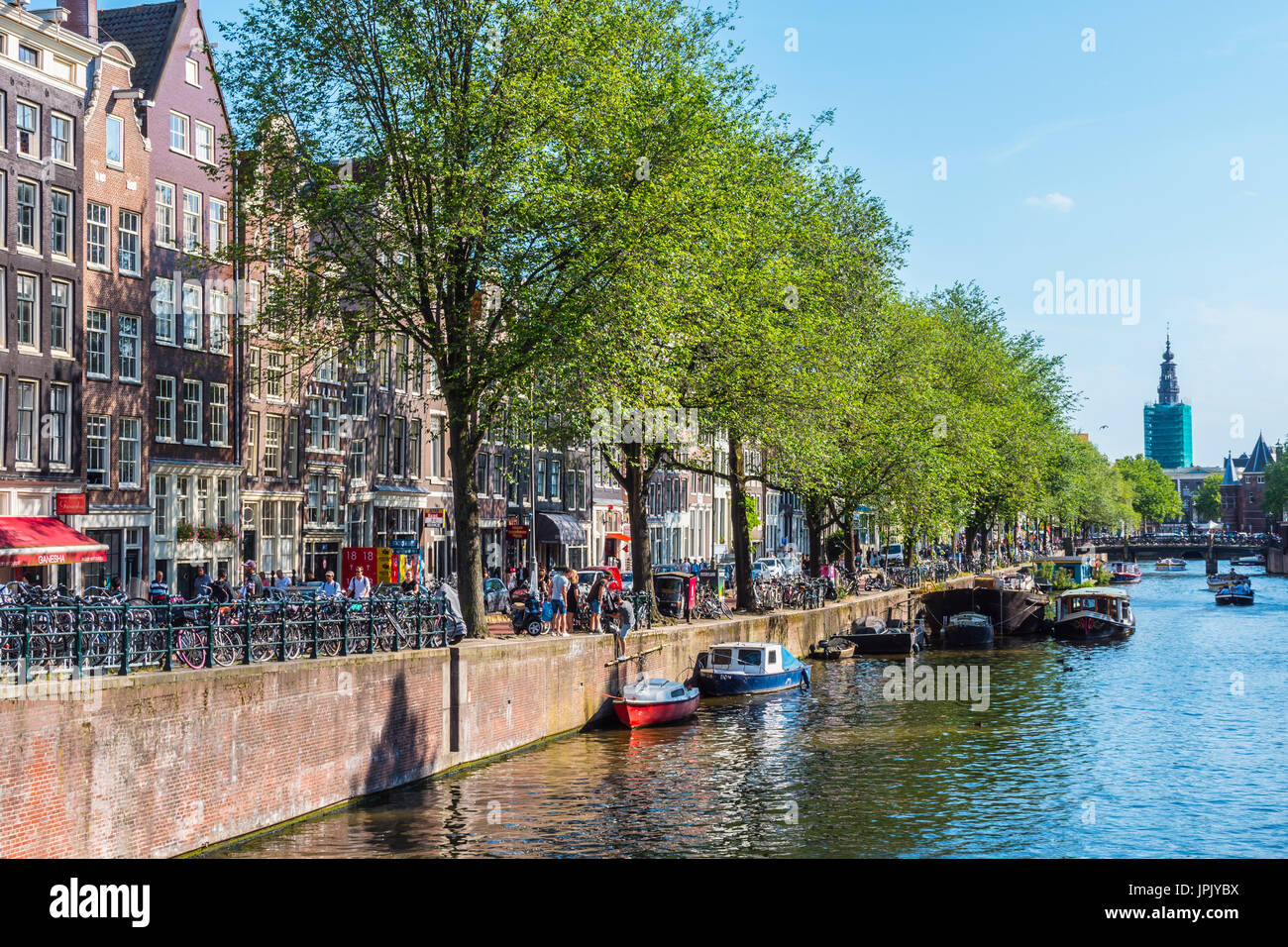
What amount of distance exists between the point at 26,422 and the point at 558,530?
106ft

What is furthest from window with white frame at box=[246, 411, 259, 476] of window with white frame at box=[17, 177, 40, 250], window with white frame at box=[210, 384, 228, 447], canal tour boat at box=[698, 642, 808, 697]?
canal tour boat at box=[698, 642, 808, 697]

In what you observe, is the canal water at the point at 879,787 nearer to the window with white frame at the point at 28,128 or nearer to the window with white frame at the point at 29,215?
the window with white frame at the point at 29,215

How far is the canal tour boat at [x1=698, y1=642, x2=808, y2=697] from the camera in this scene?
4309 centimetres

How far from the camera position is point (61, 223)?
1641 inches

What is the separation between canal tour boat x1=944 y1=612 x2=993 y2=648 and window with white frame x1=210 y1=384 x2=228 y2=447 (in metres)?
34.1

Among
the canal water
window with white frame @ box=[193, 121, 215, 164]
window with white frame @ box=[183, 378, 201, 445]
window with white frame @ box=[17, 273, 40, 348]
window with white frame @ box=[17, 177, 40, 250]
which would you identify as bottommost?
the canal water

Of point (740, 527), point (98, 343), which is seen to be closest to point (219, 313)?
point (98, 343)

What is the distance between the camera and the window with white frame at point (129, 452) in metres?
44.0

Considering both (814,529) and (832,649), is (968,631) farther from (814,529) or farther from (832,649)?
(832,649)

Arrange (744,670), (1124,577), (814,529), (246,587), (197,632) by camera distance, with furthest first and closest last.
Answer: (1124,577) → (814,529) → (744,670) → (246,587) → (197,632)

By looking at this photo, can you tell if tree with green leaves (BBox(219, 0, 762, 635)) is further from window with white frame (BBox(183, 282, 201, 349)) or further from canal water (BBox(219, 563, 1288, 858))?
window with white frame (BBox(183, 282, 201, 349))

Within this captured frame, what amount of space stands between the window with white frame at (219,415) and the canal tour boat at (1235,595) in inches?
2759

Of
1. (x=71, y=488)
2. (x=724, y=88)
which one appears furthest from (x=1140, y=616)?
(x=71, y=488)
